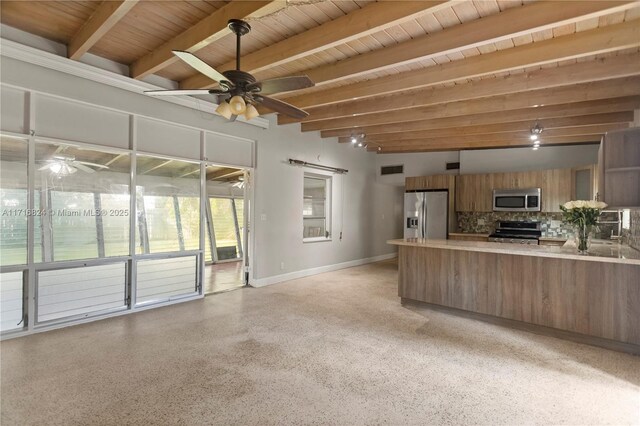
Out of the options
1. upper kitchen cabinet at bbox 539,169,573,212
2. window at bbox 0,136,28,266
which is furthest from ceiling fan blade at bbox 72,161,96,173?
upper kitchen cabinet at bbox 539,169,573,212

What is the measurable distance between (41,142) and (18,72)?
0.73 metres

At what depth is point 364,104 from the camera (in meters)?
4.96

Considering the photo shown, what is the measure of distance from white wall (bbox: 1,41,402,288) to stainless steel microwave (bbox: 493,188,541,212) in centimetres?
313

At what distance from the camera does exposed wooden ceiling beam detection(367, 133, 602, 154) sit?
20.0ft

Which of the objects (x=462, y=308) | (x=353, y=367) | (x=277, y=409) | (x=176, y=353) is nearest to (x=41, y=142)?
(x=176, y=353)

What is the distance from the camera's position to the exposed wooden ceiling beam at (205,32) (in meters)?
2.39

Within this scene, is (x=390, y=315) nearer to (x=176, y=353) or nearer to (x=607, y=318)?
(x=607, y=318)

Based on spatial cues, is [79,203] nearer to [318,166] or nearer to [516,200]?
[318,166]

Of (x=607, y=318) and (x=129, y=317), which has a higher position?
(x=607, y=318)

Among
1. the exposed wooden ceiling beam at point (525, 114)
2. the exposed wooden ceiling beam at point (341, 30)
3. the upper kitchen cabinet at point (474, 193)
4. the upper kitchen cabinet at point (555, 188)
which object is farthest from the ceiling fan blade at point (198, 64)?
the upper kitchen cabinet at point (555, 188)

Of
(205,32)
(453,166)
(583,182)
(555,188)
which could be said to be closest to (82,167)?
(205,32)

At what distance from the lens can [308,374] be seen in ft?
8.81

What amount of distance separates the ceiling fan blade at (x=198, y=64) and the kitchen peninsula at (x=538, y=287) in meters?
3.28

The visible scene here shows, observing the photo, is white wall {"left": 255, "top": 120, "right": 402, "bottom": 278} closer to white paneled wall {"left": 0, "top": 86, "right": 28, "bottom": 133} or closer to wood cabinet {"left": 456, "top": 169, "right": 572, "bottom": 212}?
wood cabinet {"left": 456, "top": 169, "right": 572, "bottom": 212}
